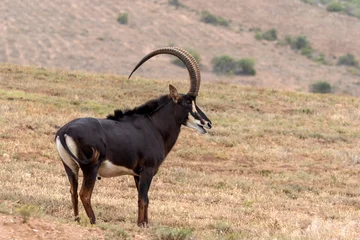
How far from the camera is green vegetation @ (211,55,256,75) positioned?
70.8 metres

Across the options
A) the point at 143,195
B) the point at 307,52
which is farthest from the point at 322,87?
the point at 143,195

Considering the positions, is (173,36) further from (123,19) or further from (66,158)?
(66,158)

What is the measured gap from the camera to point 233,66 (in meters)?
71.8

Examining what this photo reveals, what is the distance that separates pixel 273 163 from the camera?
821 inches

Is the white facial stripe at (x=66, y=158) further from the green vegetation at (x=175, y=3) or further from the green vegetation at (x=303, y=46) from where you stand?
the green vegetation at (x=175, y=3)

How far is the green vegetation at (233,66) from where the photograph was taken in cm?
7081

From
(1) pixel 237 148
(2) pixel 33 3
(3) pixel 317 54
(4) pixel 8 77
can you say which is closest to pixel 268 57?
(3) pixel 317 54

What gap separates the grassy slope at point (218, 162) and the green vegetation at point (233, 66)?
37.1 metres

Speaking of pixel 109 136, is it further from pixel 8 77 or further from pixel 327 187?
pixel 8 77

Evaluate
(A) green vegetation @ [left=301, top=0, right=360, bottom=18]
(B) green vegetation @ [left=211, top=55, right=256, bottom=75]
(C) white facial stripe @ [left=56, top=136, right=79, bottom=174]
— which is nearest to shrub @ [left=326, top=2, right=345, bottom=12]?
(A) green vegetation @ [left=301, top=0, right=360, bottom=18]

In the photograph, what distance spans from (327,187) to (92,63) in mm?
49641

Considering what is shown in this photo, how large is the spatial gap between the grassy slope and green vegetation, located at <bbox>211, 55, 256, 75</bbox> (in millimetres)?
37129

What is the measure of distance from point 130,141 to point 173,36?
6942 centimetres

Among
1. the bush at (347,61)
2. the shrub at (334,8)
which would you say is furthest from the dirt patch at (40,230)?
the shrub at (334,8)
